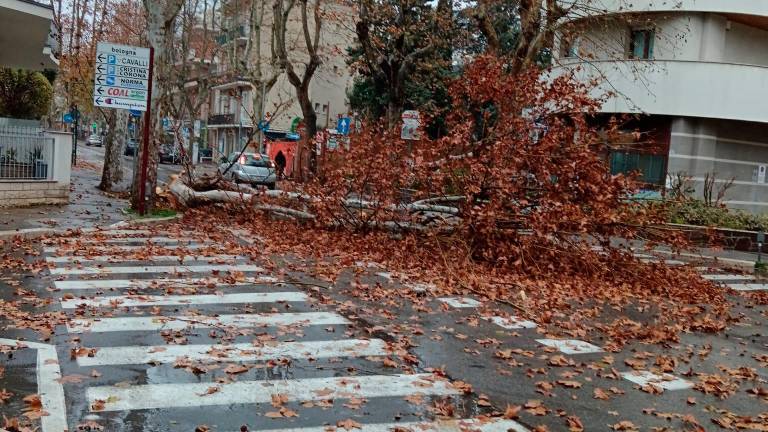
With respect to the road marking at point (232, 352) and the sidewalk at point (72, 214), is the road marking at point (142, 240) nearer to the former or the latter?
the sidewalk at point (72, 214)

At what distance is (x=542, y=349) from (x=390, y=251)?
5.77 meters

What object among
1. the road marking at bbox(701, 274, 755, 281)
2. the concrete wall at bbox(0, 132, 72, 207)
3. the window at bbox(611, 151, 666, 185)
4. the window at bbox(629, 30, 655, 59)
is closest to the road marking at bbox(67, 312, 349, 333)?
the road marking at bbox(701, 274, 755, 281)

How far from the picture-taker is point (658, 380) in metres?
6.45

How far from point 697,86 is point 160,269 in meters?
19.3

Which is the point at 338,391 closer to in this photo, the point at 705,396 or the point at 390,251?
the point at 705,396

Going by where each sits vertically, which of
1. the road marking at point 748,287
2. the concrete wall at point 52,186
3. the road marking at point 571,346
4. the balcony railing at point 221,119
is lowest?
the road marking at point 748,287

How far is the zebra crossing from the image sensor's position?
498cm

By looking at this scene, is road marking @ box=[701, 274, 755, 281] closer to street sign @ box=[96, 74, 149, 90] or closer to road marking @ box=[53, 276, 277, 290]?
road marking @ box=[53, 276, 277, 290]

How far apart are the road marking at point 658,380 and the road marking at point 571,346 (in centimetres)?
74

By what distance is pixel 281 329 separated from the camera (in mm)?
7375

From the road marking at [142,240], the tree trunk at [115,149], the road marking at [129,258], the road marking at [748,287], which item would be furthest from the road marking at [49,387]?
the tree trunk at [115,149]

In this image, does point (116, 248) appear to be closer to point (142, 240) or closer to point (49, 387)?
point (142, 240)

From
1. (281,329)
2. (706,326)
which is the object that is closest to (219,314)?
(281,329)

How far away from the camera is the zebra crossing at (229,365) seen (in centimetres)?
498
